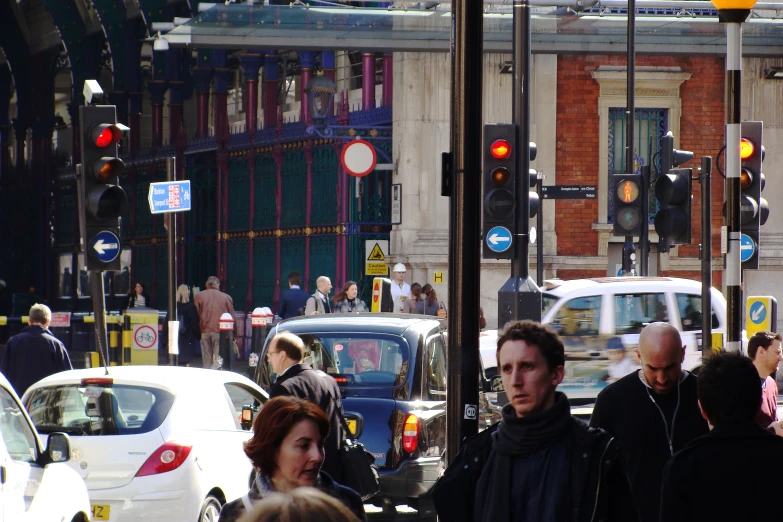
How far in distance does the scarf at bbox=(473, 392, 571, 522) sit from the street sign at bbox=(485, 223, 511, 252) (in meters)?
7.95

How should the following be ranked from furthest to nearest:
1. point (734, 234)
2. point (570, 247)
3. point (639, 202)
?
point (570, 247) → point (639, 202) → point (734, 234)

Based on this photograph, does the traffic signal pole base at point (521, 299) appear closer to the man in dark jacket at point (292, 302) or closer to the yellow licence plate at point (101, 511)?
the yellow licence plate at point (101, 511)

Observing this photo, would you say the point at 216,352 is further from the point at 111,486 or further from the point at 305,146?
the point at 111,486

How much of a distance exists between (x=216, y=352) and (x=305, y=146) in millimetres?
5535

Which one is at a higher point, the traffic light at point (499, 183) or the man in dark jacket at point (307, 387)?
the traffic light at point (499, 183)

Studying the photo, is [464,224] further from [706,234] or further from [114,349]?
[114,349]

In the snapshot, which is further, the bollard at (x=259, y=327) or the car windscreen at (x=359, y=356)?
the bollard at (x=259, y=327)

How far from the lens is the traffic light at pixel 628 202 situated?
17047 millimetres

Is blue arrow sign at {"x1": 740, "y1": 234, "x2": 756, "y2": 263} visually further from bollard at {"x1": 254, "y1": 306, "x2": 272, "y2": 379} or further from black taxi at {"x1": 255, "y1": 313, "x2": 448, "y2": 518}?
bollard at {"x1": 254, "y1": 306, "x2": 272, "y2": 379}

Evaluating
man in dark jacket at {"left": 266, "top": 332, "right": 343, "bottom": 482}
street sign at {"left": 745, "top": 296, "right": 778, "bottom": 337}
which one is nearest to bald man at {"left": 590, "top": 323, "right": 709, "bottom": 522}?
man in dark jacket at {"left": 266, "top": 332, "right": 343, "bottom": 482}

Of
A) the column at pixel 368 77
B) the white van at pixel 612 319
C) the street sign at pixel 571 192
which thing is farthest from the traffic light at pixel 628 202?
the column at pixel 368 77

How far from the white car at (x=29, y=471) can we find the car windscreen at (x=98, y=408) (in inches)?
57.6

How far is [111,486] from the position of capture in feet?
29.2

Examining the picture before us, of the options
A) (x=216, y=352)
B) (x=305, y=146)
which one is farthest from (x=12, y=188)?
(x=216, y=352)
